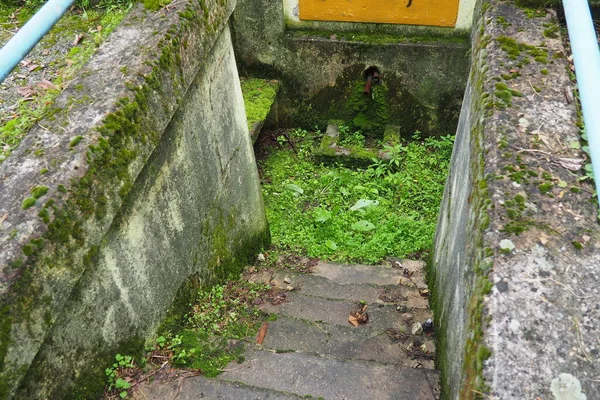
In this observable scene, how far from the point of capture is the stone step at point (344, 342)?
10.3ft

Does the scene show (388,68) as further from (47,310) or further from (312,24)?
(47,310)

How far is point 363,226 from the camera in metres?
5.48

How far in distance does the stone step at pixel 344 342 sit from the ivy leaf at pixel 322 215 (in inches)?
84.5

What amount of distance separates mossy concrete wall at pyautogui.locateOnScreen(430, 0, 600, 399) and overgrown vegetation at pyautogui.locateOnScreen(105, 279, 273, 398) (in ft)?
4.17

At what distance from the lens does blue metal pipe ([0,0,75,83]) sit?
1925 millimetres

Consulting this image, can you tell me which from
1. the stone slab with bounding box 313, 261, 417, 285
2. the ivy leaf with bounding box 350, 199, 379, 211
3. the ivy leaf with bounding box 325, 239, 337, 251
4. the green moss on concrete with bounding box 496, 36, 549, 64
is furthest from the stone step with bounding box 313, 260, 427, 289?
the green moss on concrete with bounding box 496, 36, 549, 64

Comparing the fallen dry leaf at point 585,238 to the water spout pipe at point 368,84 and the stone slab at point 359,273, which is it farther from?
the water spout pipe at point 368,84

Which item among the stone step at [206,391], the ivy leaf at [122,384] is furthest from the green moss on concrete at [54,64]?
the stone step at [206,391]

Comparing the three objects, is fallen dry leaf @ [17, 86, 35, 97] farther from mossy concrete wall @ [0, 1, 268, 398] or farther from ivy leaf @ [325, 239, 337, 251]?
ivy leaf @ [325, 239, 337, 251]

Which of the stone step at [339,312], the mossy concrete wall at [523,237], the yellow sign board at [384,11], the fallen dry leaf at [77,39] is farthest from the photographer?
the yellow sign board at [384,11]

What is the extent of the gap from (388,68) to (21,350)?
5616 mm

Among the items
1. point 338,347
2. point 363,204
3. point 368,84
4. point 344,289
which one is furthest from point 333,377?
point 368,84

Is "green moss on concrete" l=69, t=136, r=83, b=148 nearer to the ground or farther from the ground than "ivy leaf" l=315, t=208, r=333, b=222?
Result: farther from the ground

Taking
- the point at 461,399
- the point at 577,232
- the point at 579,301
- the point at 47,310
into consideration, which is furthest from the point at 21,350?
the point at 577,232
